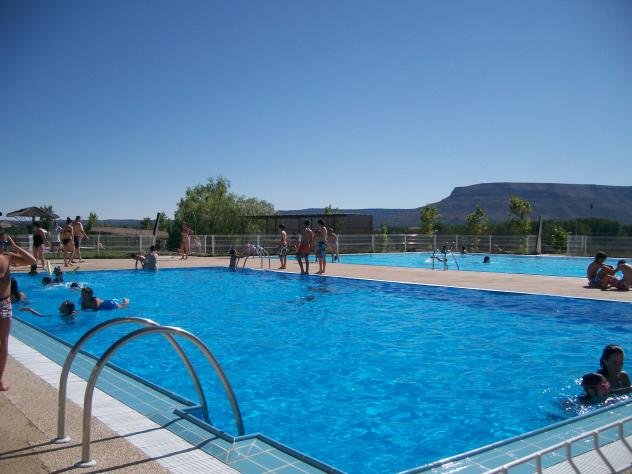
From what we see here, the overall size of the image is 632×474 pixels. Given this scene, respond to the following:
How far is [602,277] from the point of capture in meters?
12.7

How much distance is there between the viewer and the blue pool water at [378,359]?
5188mm

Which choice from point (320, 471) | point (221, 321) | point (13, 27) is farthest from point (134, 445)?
point (221, 321)

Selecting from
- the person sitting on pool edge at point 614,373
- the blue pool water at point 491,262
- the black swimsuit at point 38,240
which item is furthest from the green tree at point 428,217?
the person sitting on pool edge at point 614,373

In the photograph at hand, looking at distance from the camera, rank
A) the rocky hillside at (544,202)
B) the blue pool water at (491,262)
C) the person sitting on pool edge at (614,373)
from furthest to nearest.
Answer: the rocky hillside at (544,202), the blue pool water at (491,262), the person sitting on pool edge at (614,373)

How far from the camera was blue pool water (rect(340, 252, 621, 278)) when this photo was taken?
2188cm

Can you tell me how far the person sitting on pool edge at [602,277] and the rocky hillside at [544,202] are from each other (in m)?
86.3

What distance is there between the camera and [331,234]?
2416 cm

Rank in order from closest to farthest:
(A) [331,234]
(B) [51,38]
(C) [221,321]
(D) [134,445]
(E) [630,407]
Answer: (D) [134,445] → (E) [630,407] → (B) [51,38] → (C) [221,321] → (A) [331,234]

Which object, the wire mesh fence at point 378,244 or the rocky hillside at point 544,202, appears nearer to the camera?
the wire mesh fence at point 378,244

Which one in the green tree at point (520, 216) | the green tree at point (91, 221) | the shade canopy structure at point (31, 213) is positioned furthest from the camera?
the green tree at point (91, 221)

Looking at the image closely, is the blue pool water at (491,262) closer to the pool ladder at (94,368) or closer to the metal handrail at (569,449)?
the metal handrail at (569,449)

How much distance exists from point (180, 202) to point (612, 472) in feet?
178

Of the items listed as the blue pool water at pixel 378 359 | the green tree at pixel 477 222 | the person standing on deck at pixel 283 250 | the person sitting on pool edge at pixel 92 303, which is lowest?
the blue pool water at pixel 378 359

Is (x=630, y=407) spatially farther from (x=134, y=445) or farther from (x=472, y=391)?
(x=134, y=445)
